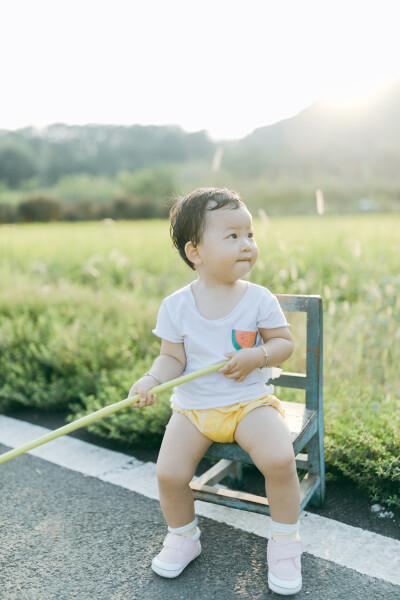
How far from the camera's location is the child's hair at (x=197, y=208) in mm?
1940

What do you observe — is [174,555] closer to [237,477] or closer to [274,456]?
[274,456]

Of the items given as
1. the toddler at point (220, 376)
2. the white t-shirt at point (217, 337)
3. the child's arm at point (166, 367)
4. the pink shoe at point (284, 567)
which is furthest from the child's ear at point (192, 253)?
the pink shoe at point (284, 567)

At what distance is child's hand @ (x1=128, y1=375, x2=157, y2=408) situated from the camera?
186 centimetres

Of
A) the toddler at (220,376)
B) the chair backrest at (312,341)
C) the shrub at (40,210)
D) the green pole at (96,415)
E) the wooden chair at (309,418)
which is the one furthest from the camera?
the shrub at (40,210)

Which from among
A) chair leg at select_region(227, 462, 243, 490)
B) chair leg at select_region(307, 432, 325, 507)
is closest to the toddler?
chair leg at select_region(307, 432, 325, 507)

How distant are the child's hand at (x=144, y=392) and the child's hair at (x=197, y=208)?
0.48 meters

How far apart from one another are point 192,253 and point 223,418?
559mm

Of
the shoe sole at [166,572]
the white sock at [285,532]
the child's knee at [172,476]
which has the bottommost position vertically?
the shoe sole at [166,572]

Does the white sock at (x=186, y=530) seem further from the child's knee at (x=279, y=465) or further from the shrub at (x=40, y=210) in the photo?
the shrub at (x=40, y=210)

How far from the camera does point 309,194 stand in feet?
44.6

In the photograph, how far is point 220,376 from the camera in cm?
194

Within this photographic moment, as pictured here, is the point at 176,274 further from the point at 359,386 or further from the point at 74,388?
the point at 359,386

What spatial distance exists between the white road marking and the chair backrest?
449 millimetres

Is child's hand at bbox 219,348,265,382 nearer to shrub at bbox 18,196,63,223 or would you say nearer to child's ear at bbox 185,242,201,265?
child's ear at bbox 185,242,201,265
